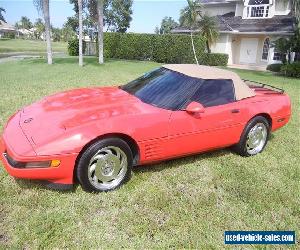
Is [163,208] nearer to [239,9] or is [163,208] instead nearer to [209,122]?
[209,122]

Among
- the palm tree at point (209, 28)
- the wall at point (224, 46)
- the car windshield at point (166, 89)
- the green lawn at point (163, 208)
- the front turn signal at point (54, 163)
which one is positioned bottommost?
the green lawn at point (163, 208)

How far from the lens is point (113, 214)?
3.35m

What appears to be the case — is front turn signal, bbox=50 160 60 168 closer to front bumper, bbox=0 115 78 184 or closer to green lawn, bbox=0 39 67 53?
front bumper, bbox=0 115 78 184

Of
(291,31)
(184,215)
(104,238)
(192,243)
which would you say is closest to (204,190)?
(184,215)

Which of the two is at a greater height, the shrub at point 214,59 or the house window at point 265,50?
the house window at point 265,50

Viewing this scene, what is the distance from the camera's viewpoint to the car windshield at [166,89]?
4.21 meters

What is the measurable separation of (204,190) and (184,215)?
67 centimetres

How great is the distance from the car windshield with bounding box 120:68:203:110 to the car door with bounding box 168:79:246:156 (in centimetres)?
12

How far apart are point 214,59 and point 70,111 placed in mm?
23415

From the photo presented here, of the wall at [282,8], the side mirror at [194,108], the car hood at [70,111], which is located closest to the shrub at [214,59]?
the wall at [282,8]

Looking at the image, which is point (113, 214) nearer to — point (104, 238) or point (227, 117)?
point (104, 238)

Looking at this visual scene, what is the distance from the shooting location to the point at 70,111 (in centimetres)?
388

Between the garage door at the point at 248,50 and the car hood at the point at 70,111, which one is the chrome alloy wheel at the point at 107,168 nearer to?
the car hood at the point at 70,111

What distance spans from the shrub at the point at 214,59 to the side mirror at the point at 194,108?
2231 centimetres
